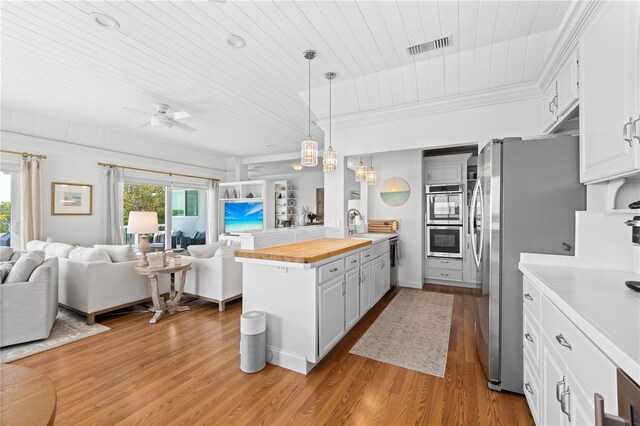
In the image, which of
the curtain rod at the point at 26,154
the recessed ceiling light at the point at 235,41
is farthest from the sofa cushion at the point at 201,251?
the curtain rod at the point at 26,154

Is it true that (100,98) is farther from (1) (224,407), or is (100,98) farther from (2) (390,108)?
(1) (224,407)

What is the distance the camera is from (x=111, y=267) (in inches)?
135

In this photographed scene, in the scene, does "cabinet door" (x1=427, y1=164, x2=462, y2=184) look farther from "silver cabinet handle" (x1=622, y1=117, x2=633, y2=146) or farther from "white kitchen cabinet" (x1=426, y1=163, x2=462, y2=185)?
"silver cabinet handle" (x1=622, y1=117, x2=633, y2=146)

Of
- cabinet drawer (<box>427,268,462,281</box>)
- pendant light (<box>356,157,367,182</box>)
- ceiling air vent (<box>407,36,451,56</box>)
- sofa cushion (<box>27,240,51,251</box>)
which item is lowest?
cabinet drawer (<box>427,268,462,281</box>)

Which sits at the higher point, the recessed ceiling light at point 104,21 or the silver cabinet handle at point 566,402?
the recessed ceiling light at point 104,21

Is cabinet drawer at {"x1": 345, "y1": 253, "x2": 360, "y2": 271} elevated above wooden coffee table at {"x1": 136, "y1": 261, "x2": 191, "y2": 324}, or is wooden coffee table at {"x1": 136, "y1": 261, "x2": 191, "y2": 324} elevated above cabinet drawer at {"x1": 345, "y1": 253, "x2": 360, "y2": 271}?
cabinet drawer at {"x1": 345, "y1": 253, "x2": 360, "y2": 271}

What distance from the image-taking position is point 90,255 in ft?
11.0

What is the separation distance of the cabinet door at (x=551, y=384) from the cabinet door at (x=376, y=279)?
2.09 m

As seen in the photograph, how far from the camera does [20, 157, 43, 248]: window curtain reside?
4285 mm

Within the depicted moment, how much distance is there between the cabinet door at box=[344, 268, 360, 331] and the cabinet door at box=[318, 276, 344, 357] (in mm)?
118

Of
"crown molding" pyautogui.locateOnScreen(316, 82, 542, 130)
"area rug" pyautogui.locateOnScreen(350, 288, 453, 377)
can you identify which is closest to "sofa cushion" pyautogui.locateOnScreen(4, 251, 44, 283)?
"area rug" pyautogui.locateOnScreen(350, 288, 453, 377)

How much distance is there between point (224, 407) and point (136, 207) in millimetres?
5534

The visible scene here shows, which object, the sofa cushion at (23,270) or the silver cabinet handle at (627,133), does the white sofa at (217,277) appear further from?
the silver cabinet handle at (627,133)

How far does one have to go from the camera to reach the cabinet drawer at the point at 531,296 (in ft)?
5.24
